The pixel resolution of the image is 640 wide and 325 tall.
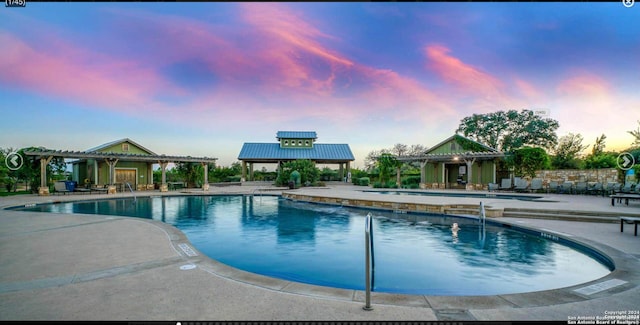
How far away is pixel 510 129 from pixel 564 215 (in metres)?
21.5

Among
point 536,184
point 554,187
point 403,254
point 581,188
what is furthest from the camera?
point 536,184

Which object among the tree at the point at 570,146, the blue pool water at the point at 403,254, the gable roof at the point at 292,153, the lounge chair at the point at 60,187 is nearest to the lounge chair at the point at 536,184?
the blue pool water at the point at 403,254

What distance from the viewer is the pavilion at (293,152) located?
1179 inches

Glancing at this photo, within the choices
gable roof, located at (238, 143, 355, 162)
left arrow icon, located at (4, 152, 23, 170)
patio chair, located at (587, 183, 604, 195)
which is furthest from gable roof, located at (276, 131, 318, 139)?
patio chair, located at (587, 183, 604, 195)

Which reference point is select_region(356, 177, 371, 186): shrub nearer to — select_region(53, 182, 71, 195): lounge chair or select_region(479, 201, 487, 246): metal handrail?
select_region(479, 201, 487, 246): metal handrail

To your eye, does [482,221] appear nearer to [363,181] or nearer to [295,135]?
[363,181]

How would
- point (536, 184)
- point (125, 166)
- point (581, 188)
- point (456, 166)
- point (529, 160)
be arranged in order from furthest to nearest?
1. point (456, 166)
2. point (125, 166)
3. point (529, 160)
4. point (536, 184)
5. point (581, 188)

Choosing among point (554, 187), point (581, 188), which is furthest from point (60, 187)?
point (581, 188)

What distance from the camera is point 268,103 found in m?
21.1

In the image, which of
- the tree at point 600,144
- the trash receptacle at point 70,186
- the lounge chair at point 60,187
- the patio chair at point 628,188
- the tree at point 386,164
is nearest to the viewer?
the patio chair at point 628,188

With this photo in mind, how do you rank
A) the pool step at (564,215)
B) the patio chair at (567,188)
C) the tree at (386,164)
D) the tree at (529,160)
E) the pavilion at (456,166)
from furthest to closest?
1. the tree at (386,164)
2. the pavilion at (456,166)
3. the tree at (529,160)
4. the patio chair at (567,188)
5. the pool step at (564,215)

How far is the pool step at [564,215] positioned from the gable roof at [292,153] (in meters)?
21.5

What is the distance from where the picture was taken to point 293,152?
1228 inches

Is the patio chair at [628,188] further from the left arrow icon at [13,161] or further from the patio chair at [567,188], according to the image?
the left arrow icon at [13,161]
